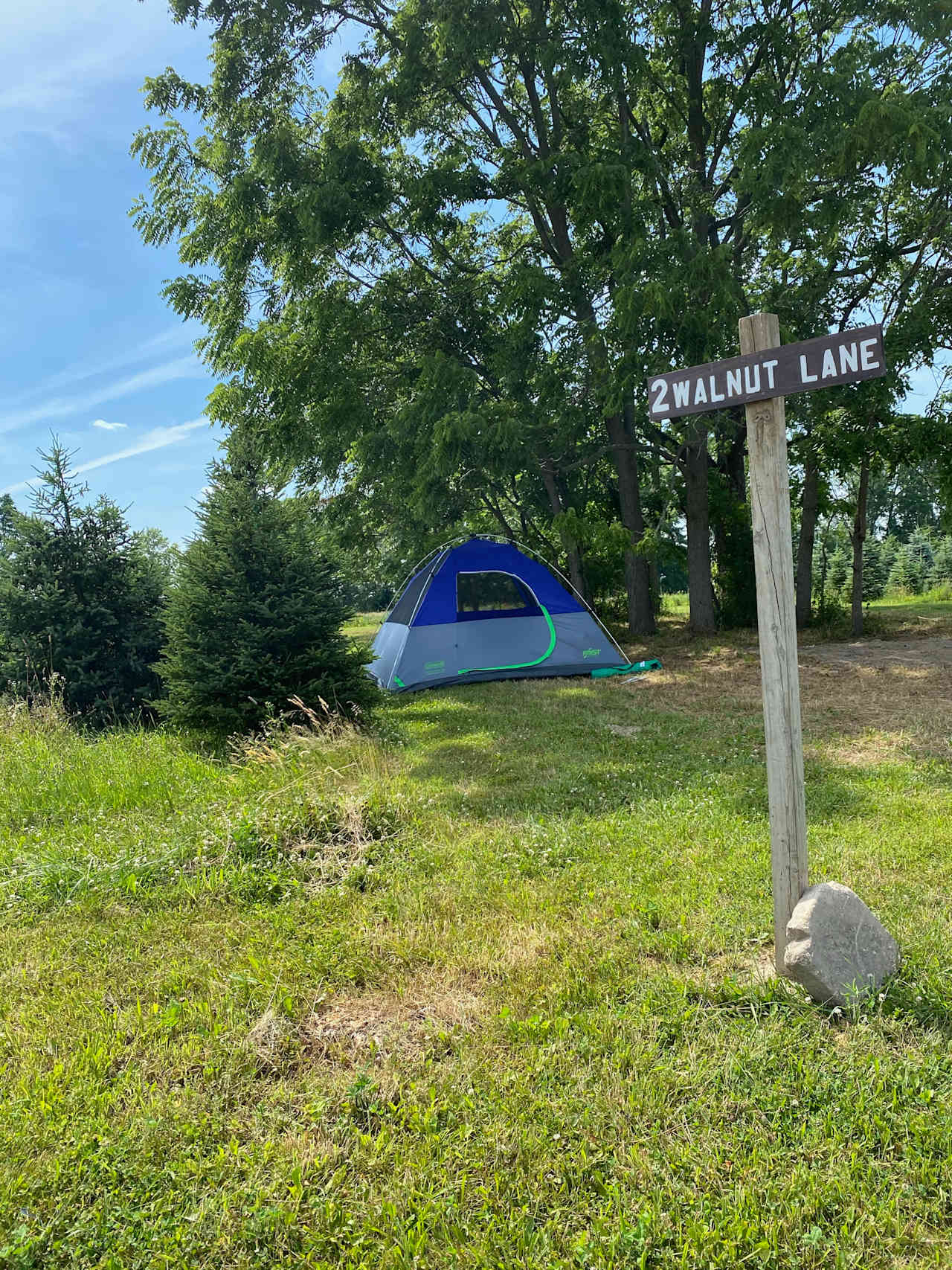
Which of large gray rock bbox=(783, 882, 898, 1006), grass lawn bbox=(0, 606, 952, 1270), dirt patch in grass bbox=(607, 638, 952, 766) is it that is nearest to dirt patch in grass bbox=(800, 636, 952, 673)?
dirt patch in grass bbox=(607, 638, 952, 766)

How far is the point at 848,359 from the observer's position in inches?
105

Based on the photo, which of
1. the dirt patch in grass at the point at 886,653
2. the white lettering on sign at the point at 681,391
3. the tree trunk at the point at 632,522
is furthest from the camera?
the tree trunk at the point at 632,522

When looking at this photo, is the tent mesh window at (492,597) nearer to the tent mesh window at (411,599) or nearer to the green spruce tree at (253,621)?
the tent mesh window at (411,599)

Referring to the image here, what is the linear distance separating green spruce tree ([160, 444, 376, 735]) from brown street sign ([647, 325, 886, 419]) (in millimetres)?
4512

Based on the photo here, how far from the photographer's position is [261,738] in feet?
21.2

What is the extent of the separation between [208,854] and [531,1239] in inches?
105

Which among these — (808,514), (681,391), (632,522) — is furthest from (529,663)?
(681,391)

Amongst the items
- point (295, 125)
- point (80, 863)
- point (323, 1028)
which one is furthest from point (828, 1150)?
point (295, 125)

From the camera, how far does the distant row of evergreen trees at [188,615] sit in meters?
6.75

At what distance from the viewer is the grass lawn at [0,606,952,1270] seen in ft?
6.42

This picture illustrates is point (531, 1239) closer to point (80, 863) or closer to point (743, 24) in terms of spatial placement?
point (80, 863)

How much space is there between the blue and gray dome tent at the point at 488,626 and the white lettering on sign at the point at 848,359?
279 inches

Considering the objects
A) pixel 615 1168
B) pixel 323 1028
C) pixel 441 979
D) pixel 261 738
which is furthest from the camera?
pixel 261 738

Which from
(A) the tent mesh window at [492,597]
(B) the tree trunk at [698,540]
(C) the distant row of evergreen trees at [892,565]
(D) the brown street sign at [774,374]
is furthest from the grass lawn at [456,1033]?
(C) the distant row of evergreen trees at [892,565]
